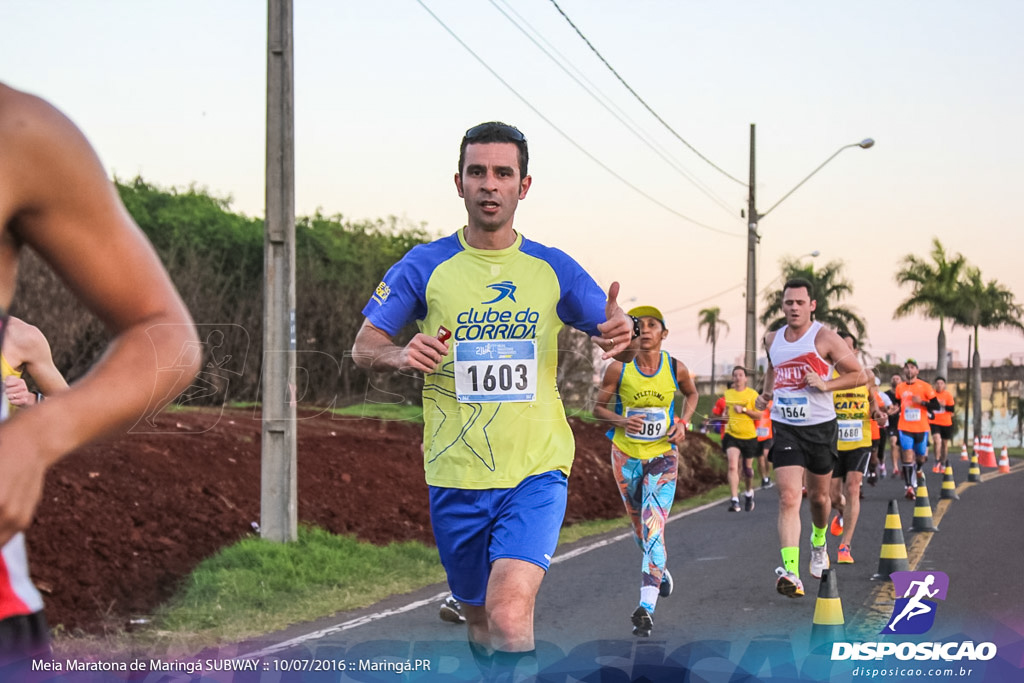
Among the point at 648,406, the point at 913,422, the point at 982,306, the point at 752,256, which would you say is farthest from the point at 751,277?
the point at 982,306

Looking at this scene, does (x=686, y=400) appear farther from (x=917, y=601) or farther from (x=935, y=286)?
(x=935, y=286)

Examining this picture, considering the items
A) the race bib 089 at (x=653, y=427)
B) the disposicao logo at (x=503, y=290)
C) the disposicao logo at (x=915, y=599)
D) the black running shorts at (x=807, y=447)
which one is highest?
the disposicao logo at (x=503, y=290)

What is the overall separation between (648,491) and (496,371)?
4.21 m

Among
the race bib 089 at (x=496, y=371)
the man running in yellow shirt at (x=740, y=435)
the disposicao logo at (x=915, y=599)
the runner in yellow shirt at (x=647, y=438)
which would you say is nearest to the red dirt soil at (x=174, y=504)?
the man running in yellow shirt at (x=740, y=435)

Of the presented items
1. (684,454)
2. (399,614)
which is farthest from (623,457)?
(684,454)

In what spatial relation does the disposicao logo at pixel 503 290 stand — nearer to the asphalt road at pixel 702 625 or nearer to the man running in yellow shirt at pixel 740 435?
the asphalt road at pixel 702 625

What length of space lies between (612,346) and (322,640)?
418 centimetres

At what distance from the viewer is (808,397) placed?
9.96 m

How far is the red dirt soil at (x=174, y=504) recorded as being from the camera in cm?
902

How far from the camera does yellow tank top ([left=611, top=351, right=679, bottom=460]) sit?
8.83 meters

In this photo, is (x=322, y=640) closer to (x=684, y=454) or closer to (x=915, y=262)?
(x=684, y=454)

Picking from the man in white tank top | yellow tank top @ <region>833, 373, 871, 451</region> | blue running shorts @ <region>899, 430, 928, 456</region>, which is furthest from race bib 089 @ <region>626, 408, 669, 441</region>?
blue running shorts @ <region>899, 430, 928, 456</region>

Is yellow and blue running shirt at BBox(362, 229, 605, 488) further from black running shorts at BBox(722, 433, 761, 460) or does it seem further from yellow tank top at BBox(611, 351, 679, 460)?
black running shorts at BBox(722, 433, 761, 460)

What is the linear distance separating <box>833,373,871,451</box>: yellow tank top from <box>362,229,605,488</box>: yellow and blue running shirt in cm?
706
